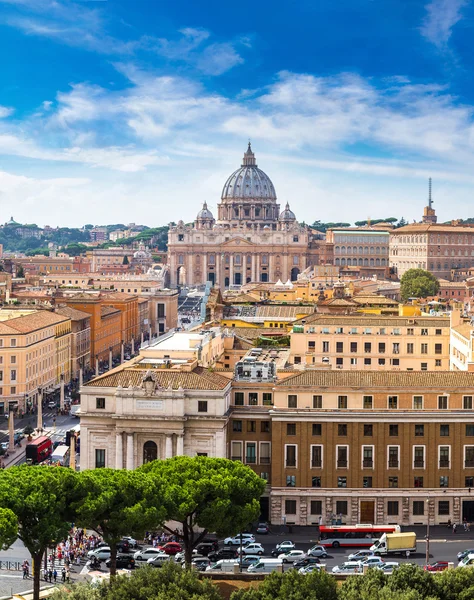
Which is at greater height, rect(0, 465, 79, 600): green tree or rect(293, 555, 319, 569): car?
rect(0, 465, 79, 600): green tree

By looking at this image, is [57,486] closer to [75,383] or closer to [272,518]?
[272,518]

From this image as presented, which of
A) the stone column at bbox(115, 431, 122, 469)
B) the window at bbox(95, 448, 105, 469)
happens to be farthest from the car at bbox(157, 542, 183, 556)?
the window at bbox(95, 448, 105, 469)

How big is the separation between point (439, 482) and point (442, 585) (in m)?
14.8

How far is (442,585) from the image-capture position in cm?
3328

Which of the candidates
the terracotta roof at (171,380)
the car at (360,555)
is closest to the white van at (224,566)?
the car at (360,555)

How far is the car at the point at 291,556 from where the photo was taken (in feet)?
136

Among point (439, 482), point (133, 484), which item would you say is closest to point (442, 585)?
point (133, 484)

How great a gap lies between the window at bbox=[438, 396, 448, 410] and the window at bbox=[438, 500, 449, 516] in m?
3.39

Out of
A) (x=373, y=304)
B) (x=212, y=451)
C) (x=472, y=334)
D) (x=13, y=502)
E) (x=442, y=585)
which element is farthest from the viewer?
(x=373, y=304)

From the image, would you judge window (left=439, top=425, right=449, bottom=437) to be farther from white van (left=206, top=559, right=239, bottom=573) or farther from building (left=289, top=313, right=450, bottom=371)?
building (left=289, top=313, right=450, bottom=371)

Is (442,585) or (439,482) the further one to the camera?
(439,482)

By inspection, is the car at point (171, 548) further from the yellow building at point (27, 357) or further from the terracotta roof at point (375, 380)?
the yellow building at point (27, 357)

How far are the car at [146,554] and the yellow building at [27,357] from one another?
3513 cm

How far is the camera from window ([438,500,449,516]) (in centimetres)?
4784
